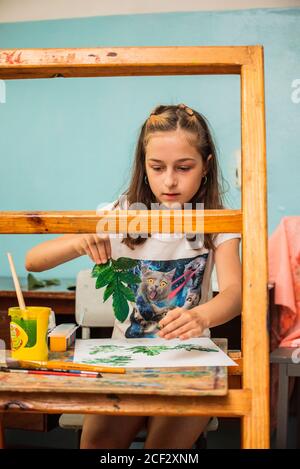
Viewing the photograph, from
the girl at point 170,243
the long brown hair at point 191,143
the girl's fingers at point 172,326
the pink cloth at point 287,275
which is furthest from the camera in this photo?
the pink cloth at point 287,275

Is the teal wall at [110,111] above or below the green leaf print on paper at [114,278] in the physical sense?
above

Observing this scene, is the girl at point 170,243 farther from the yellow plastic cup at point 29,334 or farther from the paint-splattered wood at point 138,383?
the paint-splattered wood at point 138,383

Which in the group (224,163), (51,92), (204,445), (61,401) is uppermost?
(51,92)

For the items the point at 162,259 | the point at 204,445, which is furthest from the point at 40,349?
the point at 204,445

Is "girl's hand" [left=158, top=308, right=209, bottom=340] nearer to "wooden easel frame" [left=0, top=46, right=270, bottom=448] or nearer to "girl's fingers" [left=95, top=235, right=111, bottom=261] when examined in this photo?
"wooden easel frame" [left=0, top=46, right=270, bottom=448]

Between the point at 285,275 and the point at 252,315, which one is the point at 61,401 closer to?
the point at 252,315

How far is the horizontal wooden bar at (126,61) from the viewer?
0.77 m

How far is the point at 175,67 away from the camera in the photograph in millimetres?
780

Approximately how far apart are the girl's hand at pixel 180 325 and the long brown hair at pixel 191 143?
22.8 inches

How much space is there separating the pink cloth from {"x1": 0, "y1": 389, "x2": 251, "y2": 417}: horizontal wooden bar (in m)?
1.86

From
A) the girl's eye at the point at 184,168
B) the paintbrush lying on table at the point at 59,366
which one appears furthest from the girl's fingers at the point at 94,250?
the girl's eye at the point at 184,168

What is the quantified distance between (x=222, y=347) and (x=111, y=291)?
301 mm

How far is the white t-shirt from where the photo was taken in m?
1.38

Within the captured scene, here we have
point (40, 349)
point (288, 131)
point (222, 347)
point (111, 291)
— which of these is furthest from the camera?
point (288, 131)
